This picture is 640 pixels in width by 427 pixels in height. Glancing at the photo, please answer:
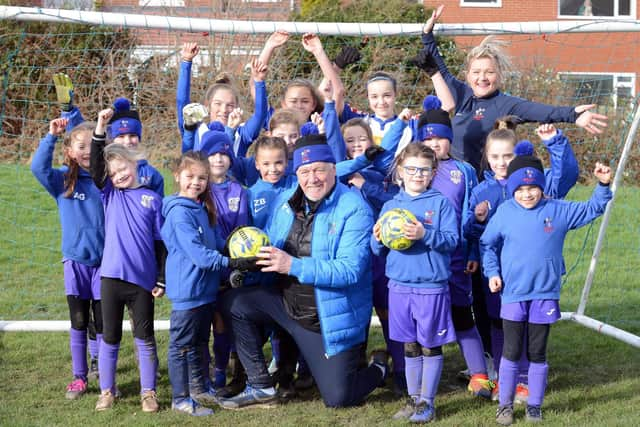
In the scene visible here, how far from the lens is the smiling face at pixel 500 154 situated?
5336 mm

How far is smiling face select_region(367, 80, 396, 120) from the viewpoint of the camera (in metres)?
5.79

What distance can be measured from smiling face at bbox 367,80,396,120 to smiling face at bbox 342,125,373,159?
0.36 metres

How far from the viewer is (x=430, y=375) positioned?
4.98 m

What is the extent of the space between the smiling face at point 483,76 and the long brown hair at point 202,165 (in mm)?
2132

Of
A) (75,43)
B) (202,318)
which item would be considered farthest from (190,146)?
(75,43)

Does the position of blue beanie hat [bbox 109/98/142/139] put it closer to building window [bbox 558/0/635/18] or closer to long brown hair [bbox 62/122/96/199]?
long brown hair [bbox 62/122/96/199]

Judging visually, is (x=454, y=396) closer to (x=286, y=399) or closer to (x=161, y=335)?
(x=286, y=399)

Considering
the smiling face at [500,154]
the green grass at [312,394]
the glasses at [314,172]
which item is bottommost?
the green grass at [312,394]

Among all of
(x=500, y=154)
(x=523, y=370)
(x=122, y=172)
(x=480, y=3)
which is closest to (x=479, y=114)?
(x=500, y=154)

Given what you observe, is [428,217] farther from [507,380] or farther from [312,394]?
[312,394]

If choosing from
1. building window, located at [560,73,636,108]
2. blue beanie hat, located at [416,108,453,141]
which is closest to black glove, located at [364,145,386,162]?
blue beanie hat, located at [416,108,453,141]

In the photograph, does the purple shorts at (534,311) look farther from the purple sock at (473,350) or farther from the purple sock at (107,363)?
the purple sock at (107,363)

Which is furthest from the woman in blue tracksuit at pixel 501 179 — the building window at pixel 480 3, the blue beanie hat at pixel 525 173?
the building window at pixel 480 3

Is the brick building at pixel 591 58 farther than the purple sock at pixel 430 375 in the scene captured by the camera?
Yes
